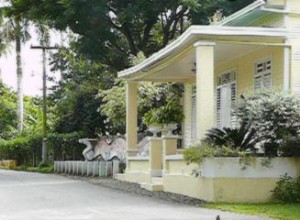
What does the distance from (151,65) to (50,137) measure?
50.3 feet

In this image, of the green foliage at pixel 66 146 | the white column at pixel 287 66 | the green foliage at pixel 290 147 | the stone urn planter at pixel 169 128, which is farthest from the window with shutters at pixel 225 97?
the green foliage at pixel 66 146

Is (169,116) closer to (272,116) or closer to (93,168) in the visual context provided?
(272,116)

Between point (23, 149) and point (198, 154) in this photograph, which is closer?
point (198, 154)

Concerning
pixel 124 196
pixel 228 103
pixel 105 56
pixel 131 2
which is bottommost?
pixel 124 196

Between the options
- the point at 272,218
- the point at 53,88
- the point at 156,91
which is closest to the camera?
the point at 272,218

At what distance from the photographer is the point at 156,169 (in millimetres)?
20922

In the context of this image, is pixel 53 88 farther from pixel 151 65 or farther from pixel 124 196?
pixel 124 196

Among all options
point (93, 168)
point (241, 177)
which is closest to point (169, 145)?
point (241, 177)

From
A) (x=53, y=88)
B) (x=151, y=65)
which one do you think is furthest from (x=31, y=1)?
(x=151, y=65)

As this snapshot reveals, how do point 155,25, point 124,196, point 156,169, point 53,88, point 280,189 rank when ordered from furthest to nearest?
point 53,88 < point 155,25 < point 156,169 < point 124,196 < point 280,189

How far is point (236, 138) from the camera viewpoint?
1586 cm

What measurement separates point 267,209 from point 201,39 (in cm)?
497

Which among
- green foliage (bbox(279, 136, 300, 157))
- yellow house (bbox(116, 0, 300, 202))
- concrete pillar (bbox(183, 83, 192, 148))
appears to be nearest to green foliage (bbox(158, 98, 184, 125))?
yellow house (bbox(116, 0, 300, 202))

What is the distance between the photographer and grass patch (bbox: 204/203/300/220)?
1261cm
